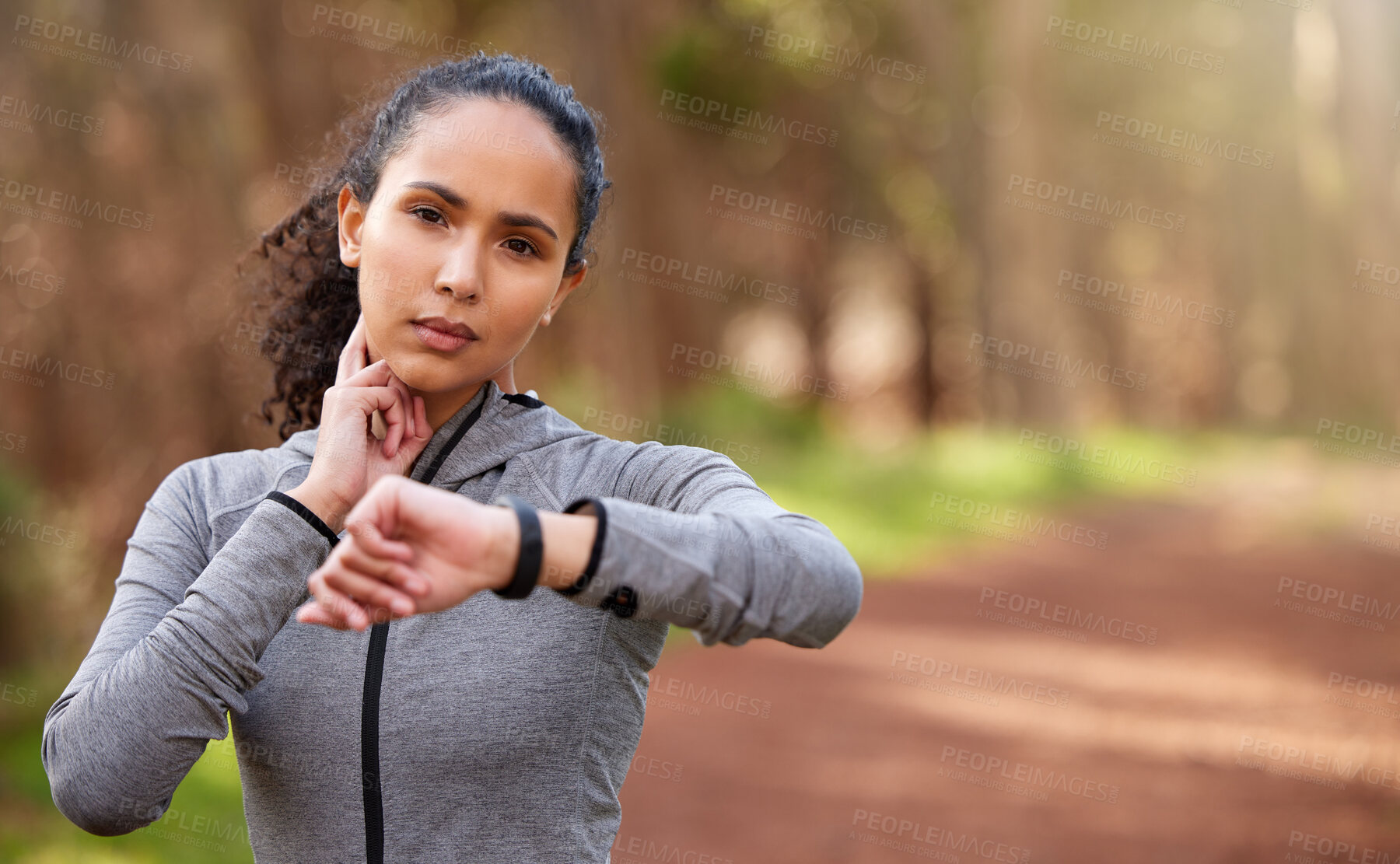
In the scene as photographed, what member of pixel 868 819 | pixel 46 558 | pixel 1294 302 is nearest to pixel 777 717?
→ pixel 868 819

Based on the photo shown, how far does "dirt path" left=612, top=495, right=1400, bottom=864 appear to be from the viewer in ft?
17.0

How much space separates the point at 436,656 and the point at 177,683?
35 cm

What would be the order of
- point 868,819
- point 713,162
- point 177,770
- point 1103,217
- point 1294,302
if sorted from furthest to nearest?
point 1103,217
point 1294,302
point 713,162
point 868,819
point 177,770

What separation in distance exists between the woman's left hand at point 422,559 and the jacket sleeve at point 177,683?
24 centimetres

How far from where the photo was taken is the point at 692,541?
1.39 meters

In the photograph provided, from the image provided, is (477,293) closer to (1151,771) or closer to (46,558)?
(1151,771)

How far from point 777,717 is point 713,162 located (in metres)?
11.2

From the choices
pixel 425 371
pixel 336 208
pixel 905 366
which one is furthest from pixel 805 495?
pixel 905 366

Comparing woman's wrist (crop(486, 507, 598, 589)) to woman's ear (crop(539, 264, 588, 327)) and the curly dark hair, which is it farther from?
the curly dark hair

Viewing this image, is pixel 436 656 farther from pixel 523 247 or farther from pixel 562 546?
pixel 523 247

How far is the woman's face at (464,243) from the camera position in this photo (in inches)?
69.1

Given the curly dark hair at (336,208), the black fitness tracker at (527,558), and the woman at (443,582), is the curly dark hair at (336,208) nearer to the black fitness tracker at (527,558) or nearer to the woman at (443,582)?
the woman at (443,582)

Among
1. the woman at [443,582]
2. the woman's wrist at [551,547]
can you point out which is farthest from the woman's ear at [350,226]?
the woman's wrist at [551,547]

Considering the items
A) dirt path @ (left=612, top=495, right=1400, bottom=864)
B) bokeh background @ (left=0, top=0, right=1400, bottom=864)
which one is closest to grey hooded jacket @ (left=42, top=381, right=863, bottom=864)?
bokeh background @ (left=0, top=0, right=1400, bottom=864)
